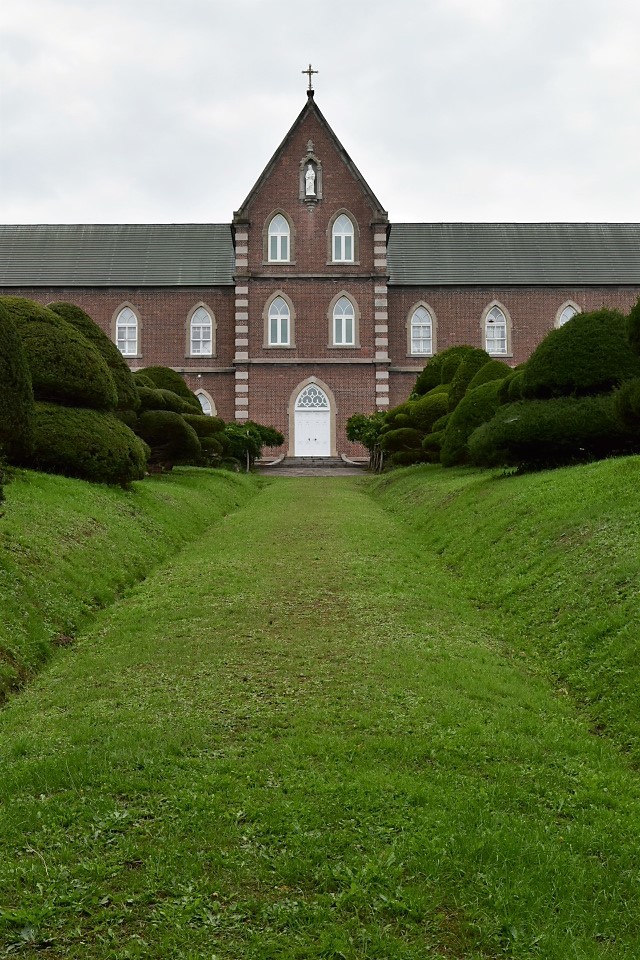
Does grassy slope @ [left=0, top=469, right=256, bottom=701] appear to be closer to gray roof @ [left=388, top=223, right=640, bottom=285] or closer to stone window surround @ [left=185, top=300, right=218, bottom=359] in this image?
stone window surround @ [left=185, top=300, right=218, bottom=359]

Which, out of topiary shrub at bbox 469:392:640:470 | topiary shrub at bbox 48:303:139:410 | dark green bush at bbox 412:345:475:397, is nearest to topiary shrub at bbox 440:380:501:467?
topiary shrub at bbox 469:392:640:470

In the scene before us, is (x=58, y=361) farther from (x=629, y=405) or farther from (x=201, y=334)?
(x=201, y=334)

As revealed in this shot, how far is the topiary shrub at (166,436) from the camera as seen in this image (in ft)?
68.6

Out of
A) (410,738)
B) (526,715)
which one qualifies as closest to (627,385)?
(526,715)

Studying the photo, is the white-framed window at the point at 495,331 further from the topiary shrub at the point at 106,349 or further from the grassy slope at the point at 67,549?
the grassy slope at the point at 67,549

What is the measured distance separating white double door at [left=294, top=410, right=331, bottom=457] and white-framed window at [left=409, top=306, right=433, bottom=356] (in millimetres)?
6202

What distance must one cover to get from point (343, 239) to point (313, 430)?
9012 millimetres

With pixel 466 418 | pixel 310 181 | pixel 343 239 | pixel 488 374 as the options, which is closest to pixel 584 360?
pixel 466 418

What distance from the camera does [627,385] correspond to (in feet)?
44.2

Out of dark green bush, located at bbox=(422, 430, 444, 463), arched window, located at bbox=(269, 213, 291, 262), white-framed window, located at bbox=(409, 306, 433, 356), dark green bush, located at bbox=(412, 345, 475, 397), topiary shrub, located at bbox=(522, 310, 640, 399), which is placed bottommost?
dark green bush, located at bbox=(422, 430, 444, 463)

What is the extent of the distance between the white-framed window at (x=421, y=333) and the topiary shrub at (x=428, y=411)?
16430 millimetres

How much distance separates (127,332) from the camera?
43406 millimetres

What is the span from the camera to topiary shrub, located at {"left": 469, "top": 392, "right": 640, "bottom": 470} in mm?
15727

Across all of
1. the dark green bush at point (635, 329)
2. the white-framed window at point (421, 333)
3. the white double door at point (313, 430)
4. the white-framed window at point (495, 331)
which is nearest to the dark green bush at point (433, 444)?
the dark green bush at point (635, 329)
